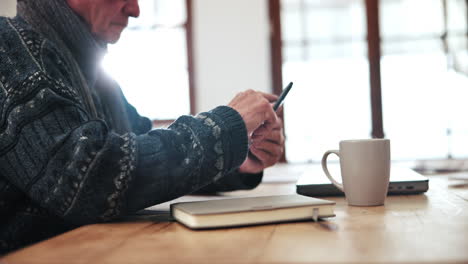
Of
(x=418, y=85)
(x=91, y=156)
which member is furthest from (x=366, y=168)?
(x=418, y=85)

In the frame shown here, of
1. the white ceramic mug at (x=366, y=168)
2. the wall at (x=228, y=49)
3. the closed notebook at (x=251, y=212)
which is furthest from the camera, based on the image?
the wall at (x=228, y=49)

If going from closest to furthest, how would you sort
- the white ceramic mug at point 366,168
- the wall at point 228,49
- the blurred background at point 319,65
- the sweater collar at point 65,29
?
the white ceramic mug at point 366,168 → the sweater collar at point 65,29 → the blurred background at point 319,65 → the wall at point 228,49

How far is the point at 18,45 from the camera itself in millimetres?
767

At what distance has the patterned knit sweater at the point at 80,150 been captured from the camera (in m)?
0.68

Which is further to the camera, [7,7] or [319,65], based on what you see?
[319,65]

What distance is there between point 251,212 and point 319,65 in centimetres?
421

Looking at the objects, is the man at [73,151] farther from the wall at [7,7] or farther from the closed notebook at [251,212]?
the wall at [7,7]

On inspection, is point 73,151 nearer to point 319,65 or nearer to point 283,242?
point 283,242

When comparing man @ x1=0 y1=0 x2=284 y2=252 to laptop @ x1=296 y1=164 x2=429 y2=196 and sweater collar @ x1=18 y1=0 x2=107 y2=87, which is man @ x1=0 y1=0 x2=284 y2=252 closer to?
sweater collar @ x1=18 y1=0 x2=107 y2=87

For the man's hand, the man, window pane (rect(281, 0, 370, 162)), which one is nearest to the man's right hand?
the man

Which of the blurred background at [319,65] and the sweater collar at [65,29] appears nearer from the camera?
the sweater collar at [65,29]

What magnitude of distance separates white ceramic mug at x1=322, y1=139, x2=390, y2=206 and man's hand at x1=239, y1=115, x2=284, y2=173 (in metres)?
0.21

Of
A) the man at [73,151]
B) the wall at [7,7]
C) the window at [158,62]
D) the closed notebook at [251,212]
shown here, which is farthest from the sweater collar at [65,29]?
the window at [158,62]

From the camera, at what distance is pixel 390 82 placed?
4566mm
